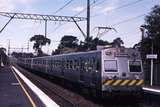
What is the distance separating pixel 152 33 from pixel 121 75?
3183 centimetres

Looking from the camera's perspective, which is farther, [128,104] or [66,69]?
[66,69]

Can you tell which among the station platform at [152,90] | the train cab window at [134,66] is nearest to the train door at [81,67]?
the station platform at [152,90]

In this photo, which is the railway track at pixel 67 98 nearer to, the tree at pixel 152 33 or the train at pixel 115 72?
the train at pixel 115 72

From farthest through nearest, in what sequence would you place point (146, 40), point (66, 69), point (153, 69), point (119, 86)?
1. point (146, 40)
2. point (153, 69)
3. point (66, 69)
4. point (119, 86)

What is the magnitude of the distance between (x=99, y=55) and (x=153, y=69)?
21.0 m

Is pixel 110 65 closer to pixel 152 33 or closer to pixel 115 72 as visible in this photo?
pixel 115 72

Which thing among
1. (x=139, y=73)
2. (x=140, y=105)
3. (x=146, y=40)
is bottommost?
(x=140, y=105)

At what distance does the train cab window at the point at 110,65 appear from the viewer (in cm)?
2020

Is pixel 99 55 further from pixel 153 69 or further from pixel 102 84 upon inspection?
pixel 153 69

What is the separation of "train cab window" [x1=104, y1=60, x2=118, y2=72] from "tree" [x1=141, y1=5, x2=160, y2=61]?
27.8 m

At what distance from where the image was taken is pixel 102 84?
1975 centimetres

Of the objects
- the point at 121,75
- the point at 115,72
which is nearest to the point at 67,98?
the point at 115,72

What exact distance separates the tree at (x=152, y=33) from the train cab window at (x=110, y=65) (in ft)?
91.2

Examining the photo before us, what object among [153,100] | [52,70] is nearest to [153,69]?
[52,70]
